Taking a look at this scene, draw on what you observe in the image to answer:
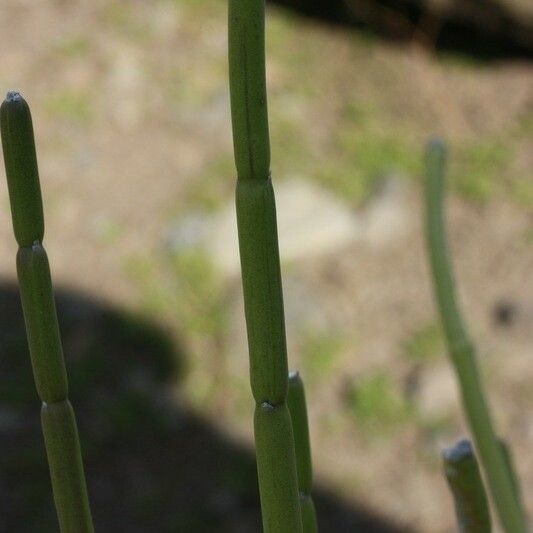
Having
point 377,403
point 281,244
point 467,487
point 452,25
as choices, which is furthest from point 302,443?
point 452,25

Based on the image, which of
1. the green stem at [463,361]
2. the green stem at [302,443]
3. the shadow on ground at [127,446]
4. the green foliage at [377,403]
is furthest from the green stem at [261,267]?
the green foliage at [377,403]

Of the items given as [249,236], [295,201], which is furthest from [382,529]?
[249,236]

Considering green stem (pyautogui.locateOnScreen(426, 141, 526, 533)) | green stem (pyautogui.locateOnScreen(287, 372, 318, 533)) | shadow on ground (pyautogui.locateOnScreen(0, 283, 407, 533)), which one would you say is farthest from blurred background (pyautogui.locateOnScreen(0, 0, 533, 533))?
green stem (pyautogui.locateOnScreen(287, 372, 318, 533))

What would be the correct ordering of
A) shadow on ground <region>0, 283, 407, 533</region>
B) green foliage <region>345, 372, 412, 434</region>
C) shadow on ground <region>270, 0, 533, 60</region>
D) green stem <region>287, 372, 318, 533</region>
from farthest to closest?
shadow on ground <region>270, 0, 533, 60</region>, green foliage <region>345, 372, 412, 434</region>, shadow on ground <region>0, 283, 407, 533</region>, green stem <region>287, 372, 318, 533</region>

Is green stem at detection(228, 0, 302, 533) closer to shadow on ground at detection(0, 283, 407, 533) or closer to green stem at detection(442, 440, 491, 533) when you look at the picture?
green stem at detection(442, 440, 491, 533)

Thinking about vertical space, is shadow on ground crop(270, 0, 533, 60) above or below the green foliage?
above

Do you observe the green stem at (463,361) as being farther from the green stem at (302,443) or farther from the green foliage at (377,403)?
the green foliage at (377,403)
